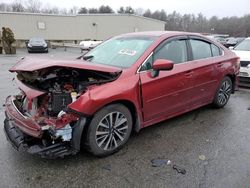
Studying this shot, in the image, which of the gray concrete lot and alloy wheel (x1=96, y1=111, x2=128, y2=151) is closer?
the gray concrete lot

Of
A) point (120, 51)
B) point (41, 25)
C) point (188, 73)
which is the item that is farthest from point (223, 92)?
point (41, 25)

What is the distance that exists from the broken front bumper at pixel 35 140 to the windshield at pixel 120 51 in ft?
4.12

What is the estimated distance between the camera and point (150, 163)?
3500 mm

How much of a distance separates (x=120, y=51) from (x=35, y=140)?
1.95 meters

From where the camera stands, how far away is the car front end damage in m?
3.21

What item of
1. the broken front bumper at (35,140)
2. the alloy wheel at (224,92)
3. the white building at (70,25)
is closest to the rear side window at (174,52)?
the alloy wheel at (224,92)

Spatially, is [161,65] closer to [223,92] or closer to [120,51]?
[120,51]

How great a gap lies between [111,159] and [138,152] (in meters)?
0.42

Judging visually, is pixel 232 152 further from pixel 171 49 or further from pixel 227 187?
pixel 171 49

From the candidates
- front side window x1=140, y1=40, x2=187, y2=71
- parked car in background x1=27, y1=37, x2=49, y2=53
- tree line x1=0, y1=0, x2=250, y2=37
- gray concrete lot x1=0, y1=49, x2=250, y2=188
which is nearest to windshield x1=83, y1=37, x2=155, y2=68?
front side window x1=140, y1=40, x2=187, y2=71

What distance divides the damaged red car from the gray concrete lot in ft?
0.86

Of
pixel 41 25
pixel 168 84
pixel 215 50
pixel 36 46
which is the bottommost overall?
pixel 168 84

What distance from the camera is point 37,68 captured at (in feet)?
11.0

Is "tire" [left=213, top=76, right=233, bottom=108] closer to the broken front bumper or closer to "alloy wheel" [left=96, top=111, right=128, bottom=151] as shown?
"alloy wheel" [left=96, top=111, right=128, bottom=151]
